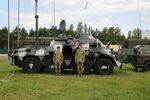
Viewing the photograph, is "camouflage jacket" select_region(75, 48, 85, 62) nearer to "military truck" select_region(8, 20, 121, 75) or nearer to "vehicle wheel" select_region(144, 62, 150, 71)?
"military truck" select_region(8, 20, 121, 75)

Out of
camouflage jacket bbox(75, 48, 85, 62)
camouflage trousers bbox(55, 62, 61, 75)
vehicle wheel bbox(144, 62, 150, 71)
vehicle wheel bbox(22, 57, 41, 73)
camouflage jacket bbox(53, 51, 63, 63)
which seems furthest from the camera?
vehicle wheel bbox(144, 62, 150, 71)

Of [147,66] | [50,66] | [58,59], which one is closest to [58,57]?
[58,59]

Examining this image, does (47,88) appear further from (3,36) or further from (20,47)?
(3,36)

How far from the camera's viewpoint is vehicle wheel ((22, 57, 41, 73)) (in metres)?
25.0

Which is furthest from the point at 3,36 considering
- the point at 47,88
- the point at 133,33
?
the point at 47,88

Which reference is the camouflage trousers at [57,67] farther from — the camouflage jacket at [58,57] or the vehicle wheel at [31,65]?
the vehicle wheel at [31,65]

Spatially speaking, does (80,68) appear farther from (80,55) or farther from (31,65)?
(31,65)

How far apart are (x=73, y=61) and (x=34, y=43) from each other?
2.60m

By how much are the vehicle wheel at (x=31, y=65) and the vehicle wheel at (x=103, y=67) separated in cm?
313

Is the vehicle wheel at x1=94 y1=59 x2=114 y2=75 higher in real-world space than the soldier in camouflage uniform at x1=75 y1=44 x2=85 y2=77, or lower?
lower

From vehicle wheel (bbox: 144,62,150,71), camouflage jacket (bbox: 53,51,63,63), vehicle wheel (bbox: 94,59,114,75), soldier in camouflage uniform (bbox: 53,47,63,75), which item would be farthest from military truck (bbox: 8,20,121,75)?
vehicle wheel (bbox: 144,62,150,71)

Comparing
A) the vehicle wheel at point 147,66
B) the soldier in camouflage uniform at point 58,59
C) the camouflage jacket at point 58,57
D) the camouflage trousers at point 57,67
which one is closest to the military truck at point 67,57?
the camouflage trousers at point 57,67

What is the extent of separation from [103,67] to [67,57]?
2.01m

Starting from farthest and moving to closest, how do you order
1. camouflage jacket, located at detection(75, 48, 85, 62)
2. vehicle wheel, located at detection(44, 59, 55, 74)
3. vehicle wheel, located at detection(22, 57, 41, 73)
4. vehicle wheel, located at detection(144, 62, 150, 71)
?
vehicle wheel, located at detection(144, 62, 150, 71) < vehicle wheel, located at detection(22, 57, 41, 73) < vehicle wheel, located at detection(44, 59, 55, 74) < camouflage jacket, located at detection(75, 48, 85, 62)
